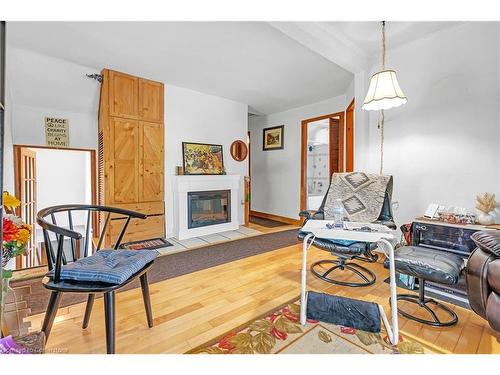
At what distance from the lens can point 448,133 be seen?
2355 millimetres

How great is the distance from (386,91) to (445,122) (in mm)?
808

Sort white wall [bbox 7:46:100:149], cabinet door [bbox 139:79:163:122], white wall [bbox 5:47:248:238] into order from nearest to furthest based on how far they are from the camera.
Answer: white wall [bbox 7:46:100:149], white wall [bbox 5:47:248:238], cabinet door [bbox 139:79:163:122]

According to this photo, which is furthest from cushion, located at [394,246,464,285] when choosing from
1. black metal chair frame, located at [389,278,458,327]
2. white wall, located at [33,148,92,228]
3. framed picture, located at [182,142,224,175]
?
white wall, located at [33,148,92,228]

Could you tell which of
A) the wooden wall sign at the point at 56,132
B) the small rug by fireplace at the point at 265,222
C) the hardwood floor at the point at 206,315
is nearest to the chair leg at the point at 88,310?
the hardwood floor at the point at 206,315

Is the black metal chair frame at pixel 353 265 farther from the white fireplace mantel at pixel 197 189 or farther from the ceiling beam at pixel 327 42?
the white fireplace mantel at pixel 197 189

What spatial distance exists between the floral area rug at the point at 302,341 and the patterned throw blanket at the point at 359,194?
1101 millimetres

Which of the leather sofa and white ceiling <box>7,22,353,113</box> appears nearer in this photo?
the leather sofa

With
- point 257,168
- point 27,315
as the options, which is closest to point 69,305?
point 27,315

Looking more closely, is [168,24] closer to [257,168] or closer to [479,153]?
[479,153]

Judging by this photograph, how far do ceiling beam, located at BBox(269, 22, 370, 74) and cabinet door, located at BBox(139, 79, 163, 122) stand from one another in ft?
7.29

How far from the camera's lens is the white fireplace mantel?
12.4 ft

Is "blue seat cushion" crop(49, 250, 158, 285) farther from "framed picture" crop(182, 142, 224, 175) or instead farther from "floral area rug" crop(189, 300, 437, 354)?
"framed picture" crop(182, 142, 224, 175)

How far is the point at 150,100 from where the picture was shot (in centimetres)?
362
